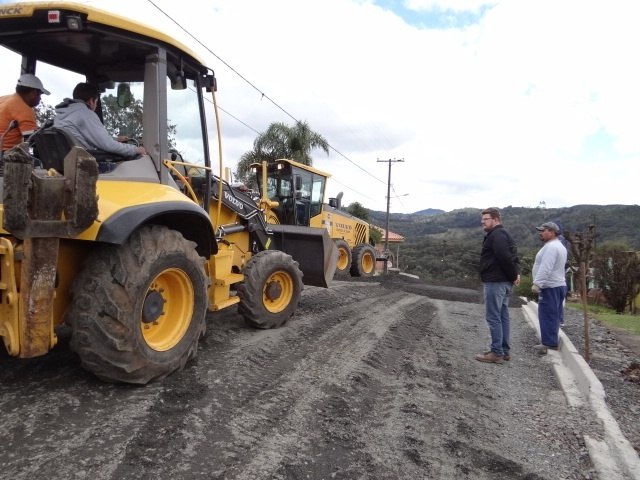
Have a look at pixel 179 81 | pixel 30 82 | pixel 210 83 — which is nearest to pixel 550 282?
pixel 210 83

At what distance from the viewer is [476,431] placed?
3484mm

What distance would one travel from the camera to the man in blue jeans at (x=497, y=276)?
541cm

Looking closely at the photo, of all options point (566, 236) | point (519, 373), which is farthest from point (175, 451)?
point (566, 236)

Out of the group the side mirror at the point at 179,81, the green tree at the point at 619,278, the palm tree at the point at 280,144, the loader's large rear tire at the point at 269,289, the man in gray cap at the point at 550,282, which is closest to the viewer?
the side mirror at the point at 179,81

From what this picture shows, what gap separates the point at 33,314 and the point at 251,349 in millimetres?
2236

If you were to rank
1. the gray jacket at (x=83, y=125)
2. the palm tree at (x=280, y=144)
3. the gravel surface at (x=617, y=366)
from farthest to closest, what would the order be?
the palm tree at (x=280, y=144) < the gravel surface at (x=617, y=366) < the gray jacket at (x=83, y=125)

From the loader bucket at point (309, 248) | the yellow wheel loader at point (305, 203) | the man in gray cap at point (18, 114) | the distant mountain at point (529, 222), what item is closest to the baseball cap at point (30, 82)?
the man in gray cap at point (18, 114)

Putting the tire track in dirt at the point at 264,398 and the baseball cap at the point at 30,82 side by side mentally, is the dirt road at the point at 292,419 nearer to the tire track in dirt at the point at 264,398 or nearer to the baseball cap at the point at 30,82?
the tire track in dirt at the point at 264,398

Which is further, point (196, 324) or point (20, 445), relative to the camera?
point (196, 324)

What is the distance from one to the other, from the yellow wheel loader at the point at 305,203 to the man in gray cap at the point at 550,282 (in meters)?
5.85

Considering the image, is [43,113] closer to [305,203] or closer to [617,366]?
[617,366]

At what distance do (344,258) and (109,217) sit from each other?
502 inches

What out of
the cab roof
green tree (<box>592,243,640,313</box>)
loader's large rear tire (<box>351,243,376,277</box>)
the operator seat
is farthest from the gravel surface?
green tree (<box>592,243,640,313</box>)

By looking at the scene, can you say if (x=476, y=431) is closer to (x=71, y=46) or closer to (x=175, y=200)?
(x=175, y=200)
